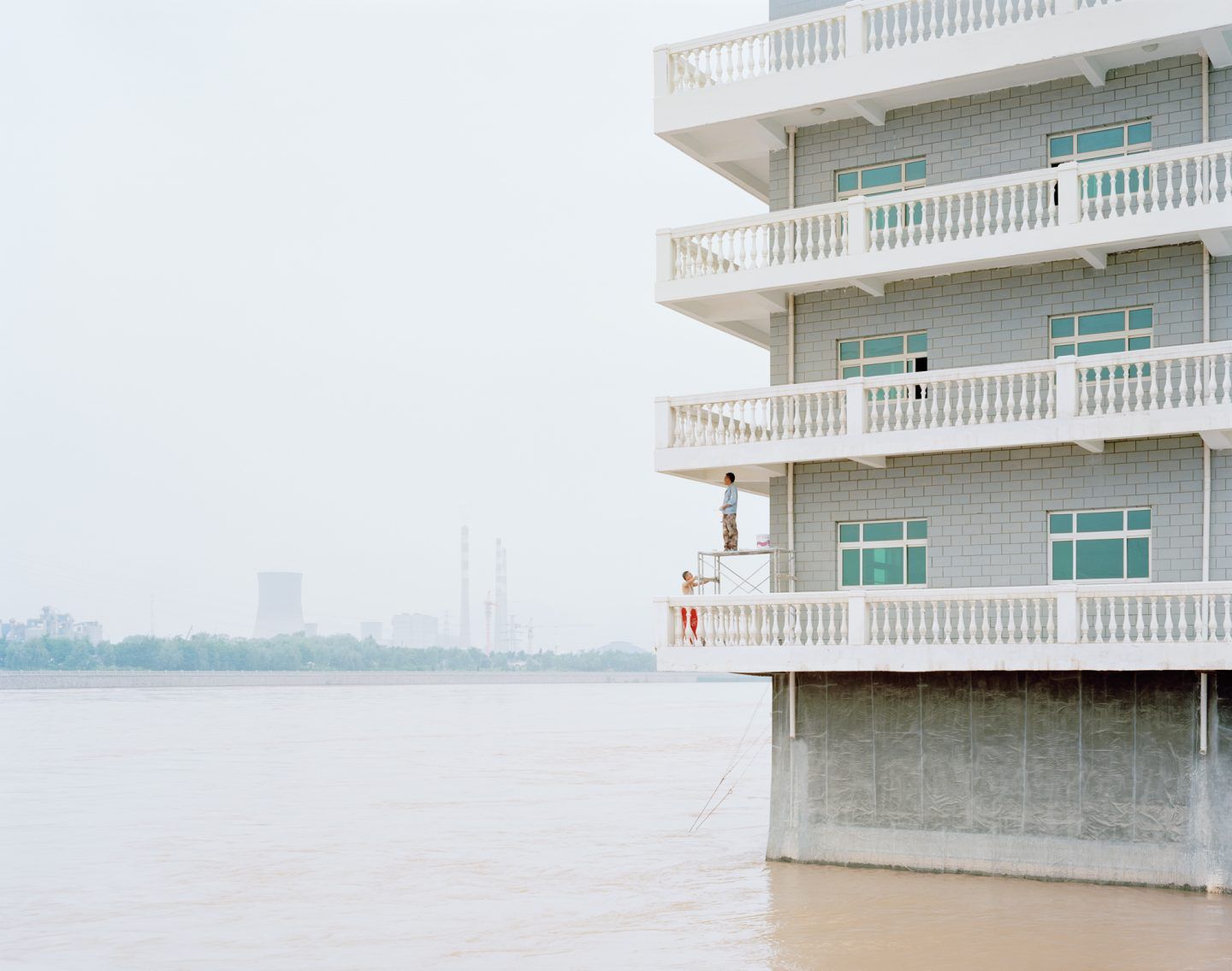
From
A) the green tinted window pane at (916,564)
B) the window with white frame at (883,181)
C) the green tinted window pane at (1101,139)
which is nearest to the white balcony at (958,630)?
the green tinted window pane at (916,564)

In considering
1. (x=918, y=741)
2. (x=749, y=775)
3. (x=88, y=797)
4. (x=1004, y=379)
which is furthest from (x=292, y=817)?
(x=1004, y=379)

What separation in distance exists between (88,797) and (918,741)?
84.8 ft

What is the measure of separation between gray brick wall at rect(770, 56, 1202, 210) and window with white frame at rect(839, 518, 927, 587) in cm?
480

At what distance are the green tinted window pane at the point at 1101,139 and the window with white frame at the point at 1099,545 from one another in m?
4.82

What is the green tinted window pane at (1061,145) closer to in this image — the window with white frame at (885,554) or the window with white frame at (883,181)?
the window with white frame at (883,181)

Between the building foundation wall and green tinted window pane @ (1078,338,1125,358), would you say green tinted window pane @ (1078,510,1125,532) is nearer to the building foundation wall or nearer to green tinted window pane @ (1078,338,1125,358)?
the building foundation wall

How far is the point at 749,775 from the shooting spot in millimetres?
44688

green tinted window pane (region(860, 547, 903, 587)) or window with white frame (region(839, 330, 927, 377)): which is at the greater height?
window with white frame (region(839, 330, 927, 377))

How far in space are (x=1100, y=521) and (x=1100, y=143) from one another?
5009 millimetres

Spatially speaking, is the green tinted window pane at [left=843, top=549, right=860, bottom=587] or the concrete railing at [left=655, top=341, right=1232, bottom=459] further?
the green tinted window pane at [left=843, top=549, right=860, bottom=587]

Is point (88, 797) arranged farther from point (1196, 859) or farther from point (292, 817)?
point (1196, 859)

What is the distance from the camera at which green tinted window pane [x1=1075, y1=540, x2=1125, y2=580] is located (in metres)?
19.8

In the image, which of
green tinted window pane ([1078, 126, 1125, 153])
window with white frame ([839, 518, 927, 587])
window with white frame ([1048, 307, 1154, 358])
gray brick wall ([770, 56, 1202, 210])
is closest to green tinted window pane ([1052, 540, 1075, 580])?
window with white frame ([839, 518, 927, 587])

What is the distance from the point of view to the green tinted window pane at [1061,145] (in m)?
20.8
